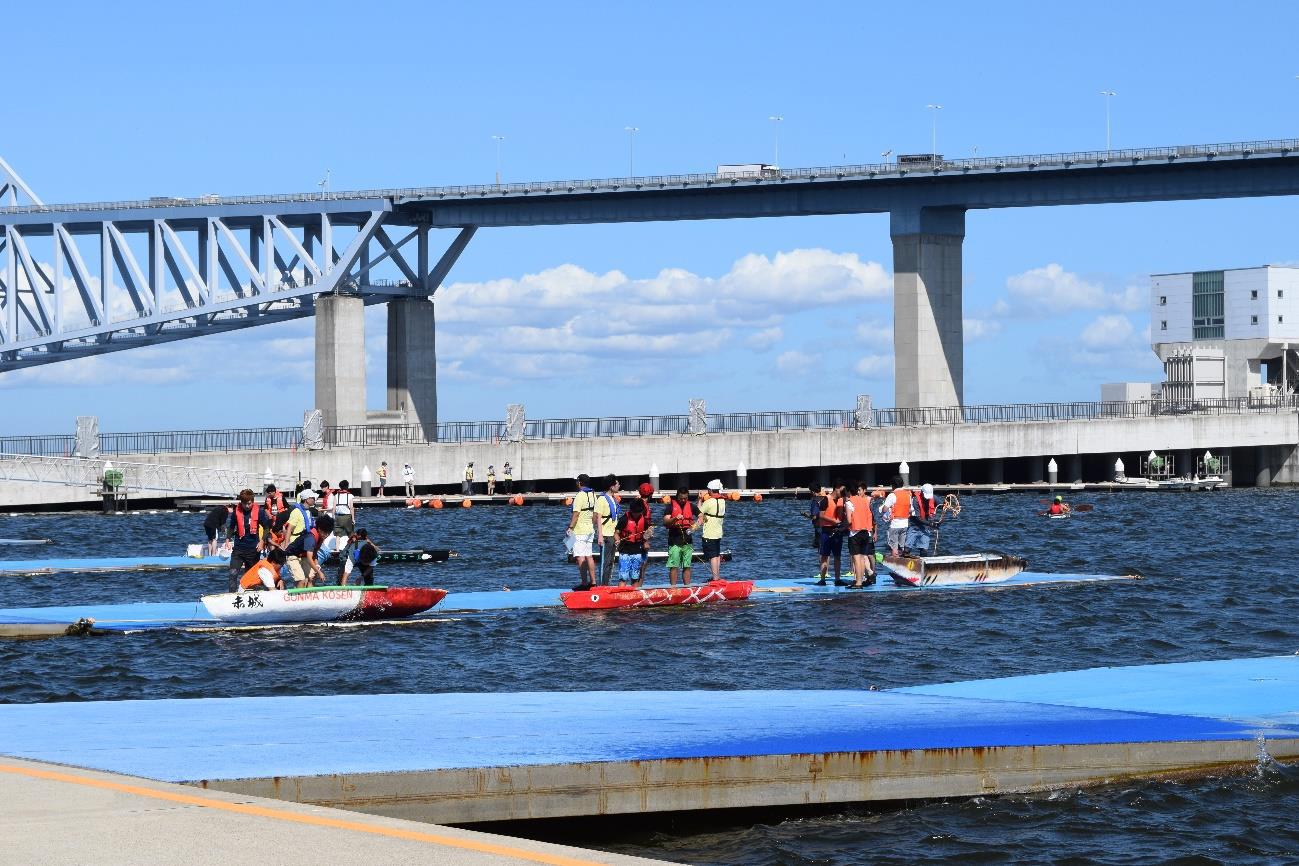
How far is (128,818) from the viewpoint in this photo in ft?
36.3

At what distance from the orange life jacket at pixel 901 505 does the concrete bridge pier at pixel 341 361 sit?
6666 centimetres

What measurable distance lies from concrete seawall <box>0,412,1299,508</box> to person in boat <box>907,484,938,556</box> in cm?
4633

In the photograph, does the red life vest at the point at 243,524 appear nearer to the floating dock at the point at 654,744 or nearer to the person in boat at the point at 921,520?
the floating dock at the point at 654,744

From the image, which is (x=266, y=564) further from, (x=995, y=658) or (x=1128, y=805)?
(x=1128, y=805)

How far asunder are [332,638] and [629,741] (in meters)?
13.6

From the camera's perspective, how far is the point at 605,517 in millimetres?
30281

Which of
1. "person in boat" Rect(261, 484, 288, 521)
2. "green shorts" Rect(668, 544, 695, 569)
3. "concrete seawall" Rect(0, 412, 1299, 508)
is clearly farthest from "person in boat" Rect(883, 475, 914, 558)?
"concrete seawall" Rect(0, 412, 1299, 508)

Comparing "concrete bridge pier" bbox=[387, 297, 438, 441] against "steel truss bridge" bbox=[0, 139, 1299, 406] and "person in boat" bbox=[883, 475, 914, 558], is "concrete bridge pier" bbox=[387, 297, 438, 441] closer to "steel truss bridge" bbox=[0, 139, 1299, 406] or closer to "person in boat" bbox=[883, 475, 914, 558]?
"steel truss bridge" bbox=[0, 139, 1299, 406]

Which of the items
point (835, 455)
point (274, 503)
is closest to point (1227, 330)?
point (835, 455)

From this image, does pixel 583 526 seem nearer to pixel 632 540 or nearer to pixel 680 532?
pixel 632 540

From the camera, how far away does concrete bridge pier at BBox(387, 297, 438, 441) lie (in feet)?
344

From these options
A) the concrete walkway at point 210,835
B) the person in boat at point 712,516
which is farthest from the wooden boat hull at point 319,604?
the concrete walkway at point 210,835

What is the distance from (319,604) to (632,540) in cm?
528

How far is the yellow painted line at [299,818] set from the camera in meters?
9.88
